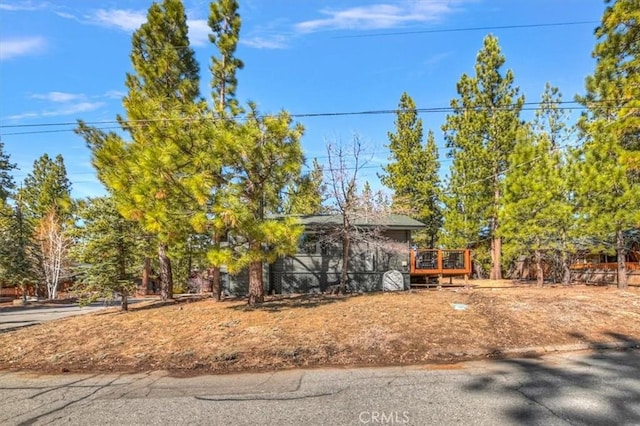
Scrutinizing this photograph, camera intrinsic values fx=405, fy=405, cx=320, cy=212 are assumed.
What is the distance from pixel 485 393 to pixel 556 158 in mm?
12141

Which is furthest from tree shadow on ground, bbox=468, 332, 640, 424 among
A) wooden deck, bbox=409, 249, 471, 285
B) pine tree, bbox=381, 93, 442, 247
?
pine tree, bbox=381, 93, 442, 247

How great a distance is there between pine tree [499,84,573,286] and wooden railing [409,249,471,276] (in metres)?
2.04

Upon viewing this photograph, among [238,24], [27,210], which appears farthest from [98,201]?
[27,210]

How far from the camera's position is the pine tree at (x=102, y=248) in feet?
33.5

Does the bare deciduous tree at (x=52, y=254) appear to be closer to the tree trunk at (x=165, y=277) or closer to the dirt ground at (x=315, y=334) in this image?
the tree trunk at (x=165, y=277)

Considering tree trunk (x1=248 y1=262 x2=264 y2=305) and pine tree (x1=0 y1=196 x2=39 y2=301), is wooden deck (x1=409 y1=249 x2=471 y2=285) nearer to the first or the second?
tree trunk (x1=248 y1=262 x2=264 y2=305)

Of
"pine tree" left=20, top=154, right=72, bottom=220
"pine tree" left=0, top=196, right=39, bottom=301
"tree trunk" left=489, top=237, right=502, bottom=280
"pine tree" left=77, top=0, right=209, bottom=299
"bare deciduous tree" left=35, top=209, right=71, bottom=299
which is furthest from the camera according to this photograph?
"pine tree" left=20, top=154, right=72, bottom=220

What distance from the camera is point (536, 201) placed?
13867 millimetres

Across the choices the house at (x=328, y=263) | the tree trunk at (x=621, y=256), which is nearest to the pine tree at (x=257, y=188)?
the house at (x=328, y=263)

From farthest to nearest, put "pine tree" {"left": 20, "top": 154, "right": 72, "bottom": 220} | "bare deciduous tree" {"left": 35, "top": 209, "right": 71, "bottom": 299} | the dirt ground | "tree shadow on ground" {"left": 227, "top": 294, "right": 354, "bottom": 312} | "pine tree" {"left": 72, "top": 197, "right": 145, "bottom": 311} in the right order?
"pine tree" {"left": 20, "top": 154, "right": 72, "bottom": 220} → "bare deciduous tree" {"left": 35, "top": 209, "right": 71, "bottom": 299} → "pine tree" {"left": 72, "top": 197, "right": 145, "bottom": 311} → "tree shadow on ground" {"left": 227, "top": 294, "right": 354, "bottom": 312} → the dirt ground

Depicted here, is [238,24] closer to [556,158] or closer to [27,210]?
[556,158]

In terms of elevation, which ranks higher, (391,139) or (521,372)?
(391,139)

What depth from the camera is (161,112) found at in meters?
9.27

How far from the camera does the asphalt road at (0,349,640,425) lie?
3930 mm
